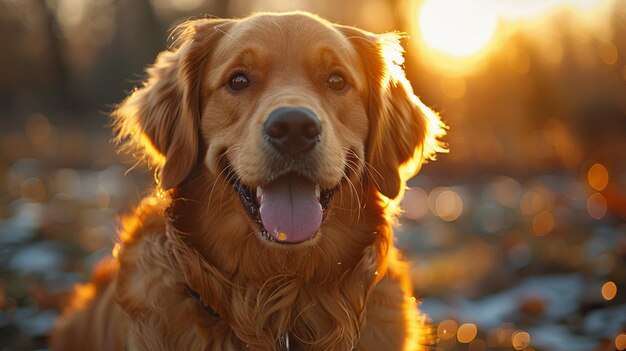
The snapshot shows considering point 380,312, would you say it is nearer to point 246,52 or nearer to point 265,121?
point 265,121

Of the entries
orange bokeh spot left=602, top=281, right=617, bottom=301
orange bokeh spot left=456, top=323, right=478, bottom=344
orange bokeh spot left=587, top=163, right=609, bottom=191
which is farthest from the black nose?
orange bokeh spot left=587, top=163, right=609, bottom=191

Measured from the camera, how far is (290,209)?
3102mm

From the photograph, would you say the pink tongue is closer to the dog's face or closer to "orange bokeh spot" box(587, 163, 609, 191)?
the dog's face

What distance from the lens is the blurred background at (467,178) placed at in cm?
515

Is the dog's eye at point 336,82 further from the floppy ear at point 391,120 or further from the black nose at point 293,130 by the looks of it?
the black nose at point 293,130

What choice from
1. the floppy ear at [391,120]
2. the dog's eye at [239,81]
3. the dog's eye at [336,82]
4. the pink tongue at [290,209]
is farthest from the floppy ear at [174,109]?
the floppy ear at [391,120]

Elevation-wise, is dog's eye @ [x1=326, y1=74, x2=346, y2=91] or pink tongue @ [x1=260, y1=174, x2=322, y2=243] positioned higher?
dog's eye @ [x1=326, y1=74, x2=346, y2=91]

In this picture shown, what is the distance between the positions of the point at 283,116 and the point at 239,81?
58 centimetres

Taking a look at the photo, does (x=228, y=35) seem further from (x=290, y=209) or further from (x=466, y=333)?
(x=466, y=333)

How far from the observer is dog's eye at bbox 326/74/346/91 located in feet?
11.4

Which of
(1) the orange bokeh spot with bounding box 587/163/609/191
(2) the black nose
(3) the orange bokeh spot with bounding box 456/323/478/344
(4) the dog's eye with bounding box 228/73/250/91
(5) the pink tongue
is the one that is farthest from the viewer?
(1) the orange bokeh spot with bounding box 587/163/609/191

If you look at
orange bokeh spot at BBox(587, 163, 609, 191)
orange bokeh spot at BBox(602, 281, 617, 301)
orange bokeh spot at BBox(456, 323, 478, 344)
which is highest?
orange bokeh spot at BBox(456, 323, 478, 344)

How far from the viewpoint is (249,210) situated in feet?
10.6

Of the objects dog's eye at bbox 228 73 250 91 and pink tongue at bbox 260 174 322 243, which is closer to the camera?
pink tongue at bbox 260 174 322 243
